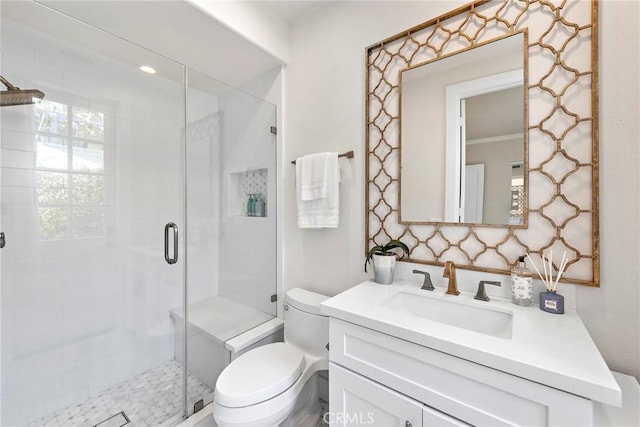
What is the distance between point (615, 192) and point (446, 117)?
26.7 inches

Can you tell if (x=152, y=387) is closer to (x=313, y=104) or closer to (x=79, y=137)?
(x=79, y=137)

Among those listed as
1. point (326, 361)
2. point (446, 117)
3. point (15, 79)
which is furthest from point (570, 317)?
point (15, 79)

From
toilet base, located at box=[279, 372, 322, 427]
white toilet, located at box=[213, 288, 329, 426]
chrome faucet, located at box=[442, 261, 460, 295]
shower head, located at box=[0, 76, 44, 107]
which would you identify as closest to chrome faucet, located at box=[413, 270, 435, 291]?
chrome faucet, located at box=[442, 261, 460, 295]

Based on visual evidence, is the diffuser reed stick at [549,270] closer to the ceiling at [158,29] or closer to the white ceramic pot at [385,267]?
the white ceramic pot at [385,267]

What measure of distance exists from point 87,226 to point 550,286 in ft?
8.01

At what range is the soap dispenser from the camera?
100 centimetres

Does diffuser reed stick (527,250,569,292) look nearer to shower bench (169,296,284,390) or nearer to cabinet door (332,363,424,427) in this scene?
cabinet door (332,363,424,427)

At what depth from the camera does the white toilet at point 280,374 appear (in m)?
1.09

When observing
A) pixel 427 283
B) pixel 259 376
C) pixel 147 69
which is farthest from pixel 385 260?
pixel 147 69

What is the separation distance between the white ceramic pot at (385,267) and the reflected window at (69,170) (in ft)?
5.77

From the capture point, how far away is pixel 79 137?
160 centimetres

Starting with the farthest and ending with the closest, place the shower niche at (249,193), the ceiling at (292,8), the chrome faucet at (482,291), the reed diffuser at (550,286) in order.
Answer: the shower niche at (249,193), the ceiling at (292,8), the chrome faucet at (482,291), the reed diffuser at (550,286)

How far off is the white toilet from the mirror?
804 millimetres

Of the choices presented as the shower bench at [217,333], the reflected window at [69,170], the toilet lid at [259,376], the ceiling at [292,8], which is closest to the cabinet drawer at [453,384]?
the toilet lid at [259,376]
